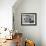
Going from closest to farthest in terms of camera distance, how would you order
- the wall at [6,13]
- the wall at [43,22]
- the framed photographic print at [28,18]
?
the wall at [6,13] < the wall at [43,22] < the framed photographic print at [28,18]

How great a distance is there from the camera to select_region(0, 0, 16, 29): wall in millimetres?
4357

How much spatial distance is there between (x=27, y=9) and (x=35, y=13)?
401 mm

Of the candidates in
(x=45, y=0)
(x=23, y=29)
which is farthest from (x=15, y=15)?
(x=45, y=0)

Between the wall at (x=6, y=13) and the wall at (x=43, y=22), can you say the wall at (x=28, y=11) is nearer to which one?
the wall at (x=43, y=22)

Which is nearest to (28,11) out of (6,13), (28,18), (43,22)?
(28,18)

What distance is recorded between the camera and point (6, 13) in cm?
439

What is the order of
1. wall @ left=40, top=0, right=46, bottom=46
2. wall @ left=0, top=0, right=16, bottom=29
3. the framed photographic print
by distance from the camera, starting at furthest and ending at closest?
1. the framed photographic print
2. wall @ left=40, top=0, right=46, bottom=46
3. wall @ left=0, top=0, right=16, bottom=29

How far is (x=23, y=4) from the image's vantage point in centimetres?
529

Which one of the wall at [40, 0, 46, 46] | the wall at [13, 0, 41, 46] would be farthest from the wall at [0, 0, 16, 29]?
the wall at [40, 0, 46, 46]

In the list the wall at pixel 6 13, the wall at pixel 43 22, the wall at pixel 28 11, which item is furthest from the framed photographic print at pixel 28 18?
the wall at pixel 6 13

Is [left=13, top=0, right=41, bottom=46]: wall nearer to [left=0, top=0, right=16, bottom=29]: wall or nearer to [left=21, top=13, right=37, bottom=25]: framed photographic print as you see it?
[left=21, top=13, right=37, bottom=25]: framed photographic print

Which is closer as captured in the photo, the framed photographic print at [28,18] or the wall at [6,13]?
the wall at [6,13]

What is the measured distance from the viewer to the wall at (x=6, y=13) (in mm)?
4357

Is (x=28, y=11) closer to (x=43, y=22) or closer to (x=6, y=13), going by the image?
(x=43, y=22)
